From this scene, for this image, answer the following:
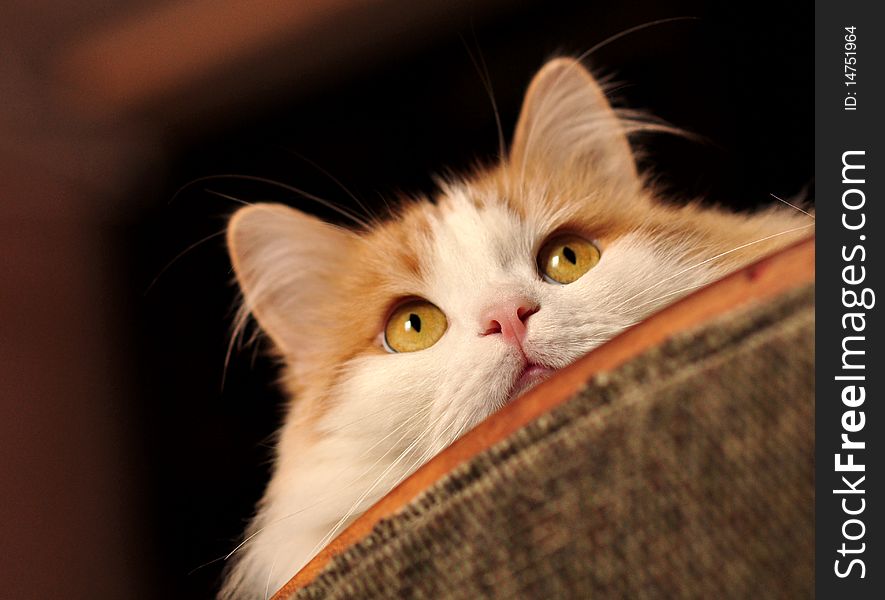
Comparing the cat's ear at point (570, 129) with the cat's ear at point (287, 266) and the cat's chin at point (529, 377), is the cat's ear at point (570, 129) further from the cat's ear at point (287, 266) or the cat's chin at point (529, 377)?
the cat's chin at point (529, 377)

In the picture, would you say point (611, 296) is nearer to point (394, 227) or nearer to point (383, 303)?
point (383, 303)

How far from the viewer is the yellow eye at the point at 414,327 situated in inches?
45.5

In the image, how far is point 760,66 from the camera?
2.17 meters

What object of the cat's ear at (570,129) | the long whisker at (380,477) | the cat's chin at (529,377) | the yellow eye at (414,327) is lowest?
the long whisker at (380,477)

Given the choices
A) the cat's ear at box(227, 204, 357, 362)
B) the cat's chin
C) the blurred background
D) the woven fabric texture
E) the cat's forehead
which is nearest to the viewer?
the woven fabric texture

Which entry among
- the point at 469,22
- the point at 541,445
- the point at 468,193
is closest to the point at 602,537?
the point at 541,445

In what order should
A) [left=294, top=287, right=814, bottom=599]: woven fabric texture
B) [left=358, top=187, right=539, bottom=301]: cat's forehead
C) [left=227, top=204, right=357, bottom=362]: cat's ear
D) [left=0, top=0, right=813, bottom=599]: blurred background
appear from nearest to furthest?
1. [left=294, top=287, right=814, bottom=599]: woven fabric texture
2. [left=358, top=187, right=539, bottom=301]: cat's forehead
3. [left=227, top=204, right=357, bottom=362]: cat's ear
4. [left=0, top=0, right=813, bottom=599]: blurred background

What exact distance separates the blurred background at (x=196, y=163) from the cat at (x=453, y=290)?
88cm

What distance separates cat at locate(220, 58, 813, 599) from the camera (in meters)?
0.98

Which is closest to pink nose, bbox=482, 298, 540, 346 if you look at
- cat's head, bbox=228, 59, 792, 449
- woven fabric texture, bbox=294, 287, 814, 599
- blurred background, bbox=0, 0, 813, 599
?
cat's head, bbox=228, 59, 792, 449

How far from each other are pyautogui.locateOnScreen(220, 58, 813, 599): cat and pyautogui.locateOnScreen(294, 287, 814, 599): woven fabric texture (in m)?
0.46

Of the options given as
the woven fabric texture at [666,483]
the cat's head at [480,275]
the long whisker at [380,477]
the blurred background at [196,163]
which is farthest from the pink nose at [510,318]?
the blurred background at [196,163]

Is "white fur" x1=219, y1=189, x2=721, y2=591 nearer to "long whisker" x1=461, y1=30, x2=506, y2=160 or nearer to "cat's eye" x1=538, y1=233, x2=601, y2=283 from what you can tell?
"cat's eye" x1=538, y1=233, x2=601, y2=283

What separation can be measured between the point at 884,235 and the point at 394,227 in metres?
0.92
